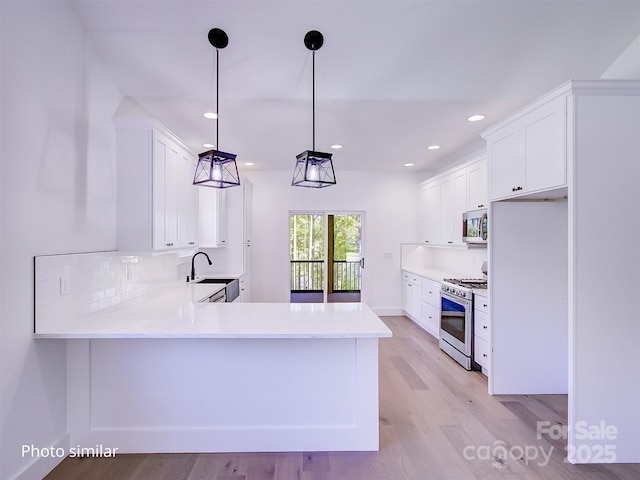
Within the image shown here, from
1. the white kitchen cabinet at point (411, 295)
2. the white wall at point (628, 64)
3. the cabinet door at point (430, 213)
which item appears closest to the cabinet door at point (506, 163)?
the white wall at point (628, 64)

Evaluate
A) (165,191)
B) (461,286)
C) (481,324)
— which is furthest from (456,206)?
(165,191)

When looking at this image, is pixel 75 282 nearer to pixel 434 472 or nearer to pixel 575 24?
pixel 434 472

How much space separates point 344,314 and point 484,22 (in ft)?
7.99

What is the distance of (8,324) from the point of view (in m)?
1.73

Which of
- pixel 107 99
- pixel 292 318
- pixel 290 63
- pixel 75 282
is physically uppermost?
pixel 290 63

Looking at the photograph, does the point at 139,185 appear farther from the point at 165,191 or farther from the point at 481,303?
the point at 481,303

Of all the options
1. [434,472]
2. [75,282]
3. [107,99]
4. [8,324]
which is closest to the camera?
[8,324]

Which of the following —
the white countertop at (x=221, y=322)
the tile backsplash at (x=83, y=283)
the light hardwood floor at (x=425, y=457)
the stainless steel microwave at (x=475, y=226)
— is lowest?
the light hardwood floor at (x=425, y=457)

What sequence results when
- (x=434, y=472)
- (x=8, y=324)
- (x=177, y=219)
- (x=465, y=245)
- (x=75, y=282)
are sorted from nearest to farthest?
(x=8, y=324) → (x=434, y=472) → (x=75, y=282) → (x=177, y=219) → (x=465, y=245)

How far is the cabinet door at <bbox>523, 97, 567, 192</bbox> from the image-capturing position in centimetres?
223

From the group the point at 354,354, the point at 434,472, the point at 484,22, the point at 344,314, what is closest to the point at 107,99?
the point at 344,314

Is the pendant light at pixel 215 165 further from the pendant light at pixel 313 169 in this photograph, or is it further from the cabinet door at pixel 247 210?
the cabinet door at pixel 247 210

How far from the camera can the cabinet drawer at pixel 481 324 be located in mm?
3270

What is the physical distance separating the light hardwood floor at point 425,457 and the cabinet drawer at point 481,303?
2.79 ft
